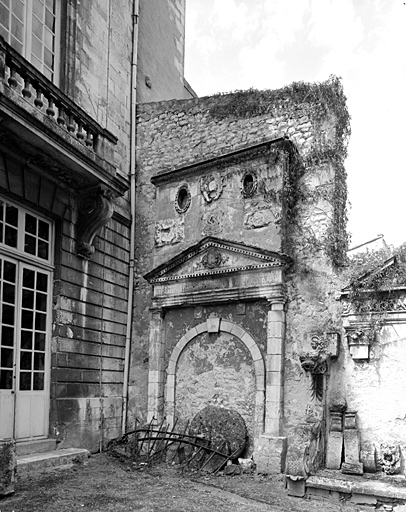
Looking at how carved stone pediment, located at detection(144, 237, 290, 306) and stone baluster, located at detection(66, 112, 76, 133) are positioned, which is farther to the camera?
carved stone pediment, located at detection(144, 237, 290, 306)

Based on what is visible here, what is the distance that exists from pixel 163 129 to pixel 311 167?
2765 millimetres

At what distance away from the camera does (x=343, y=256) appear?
24.8 feet

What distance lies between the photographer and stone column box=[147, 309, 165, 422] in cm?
845

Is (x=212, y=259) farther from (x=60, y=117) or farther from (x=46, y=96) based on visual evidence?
(x=46, y=96)

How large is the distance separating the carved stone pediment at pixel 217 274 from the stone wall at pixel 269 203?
196 millimetres

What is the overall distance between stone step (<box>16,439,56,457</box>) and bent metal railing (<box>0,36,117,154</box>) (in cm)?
381

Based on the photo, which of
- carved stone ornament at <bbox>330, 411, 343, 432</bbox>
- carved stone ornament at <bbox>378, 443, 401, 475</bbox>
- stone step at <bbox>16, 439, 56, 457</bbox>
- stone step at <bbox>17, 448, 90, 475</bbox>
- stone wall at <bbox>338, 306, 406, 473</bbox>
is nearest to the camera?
stone step at <bbox>17, 448, 90, 475</bbox>

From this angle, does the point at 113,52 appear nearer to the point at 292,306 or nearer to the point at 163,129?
the point at 163,129

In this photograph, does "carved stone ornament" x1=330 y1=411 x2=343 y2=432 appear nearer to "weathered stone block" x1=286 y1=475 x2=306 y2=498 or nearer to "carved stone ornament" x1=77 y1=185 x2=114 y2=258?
"weathered stone block" x1=286 y1=475 x2=306 y2=498

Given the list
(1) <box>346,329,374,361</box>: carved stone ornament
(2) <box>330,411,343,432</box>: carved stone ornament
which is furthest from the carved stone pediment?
(2) <box>330,411,343,432</box>: carved stone ornament

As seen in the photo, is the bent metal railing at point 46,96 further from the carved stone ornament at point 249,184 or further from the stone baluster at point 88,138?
the carved stone ornament at point 249,184

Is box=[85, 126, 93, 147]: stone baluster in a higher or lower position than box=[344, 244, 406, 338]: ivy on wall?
higher

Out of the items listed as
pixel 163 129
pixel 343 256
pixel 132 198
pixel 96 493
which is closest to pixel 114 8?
pixel 163 129

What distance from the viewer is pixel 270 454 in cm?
713
